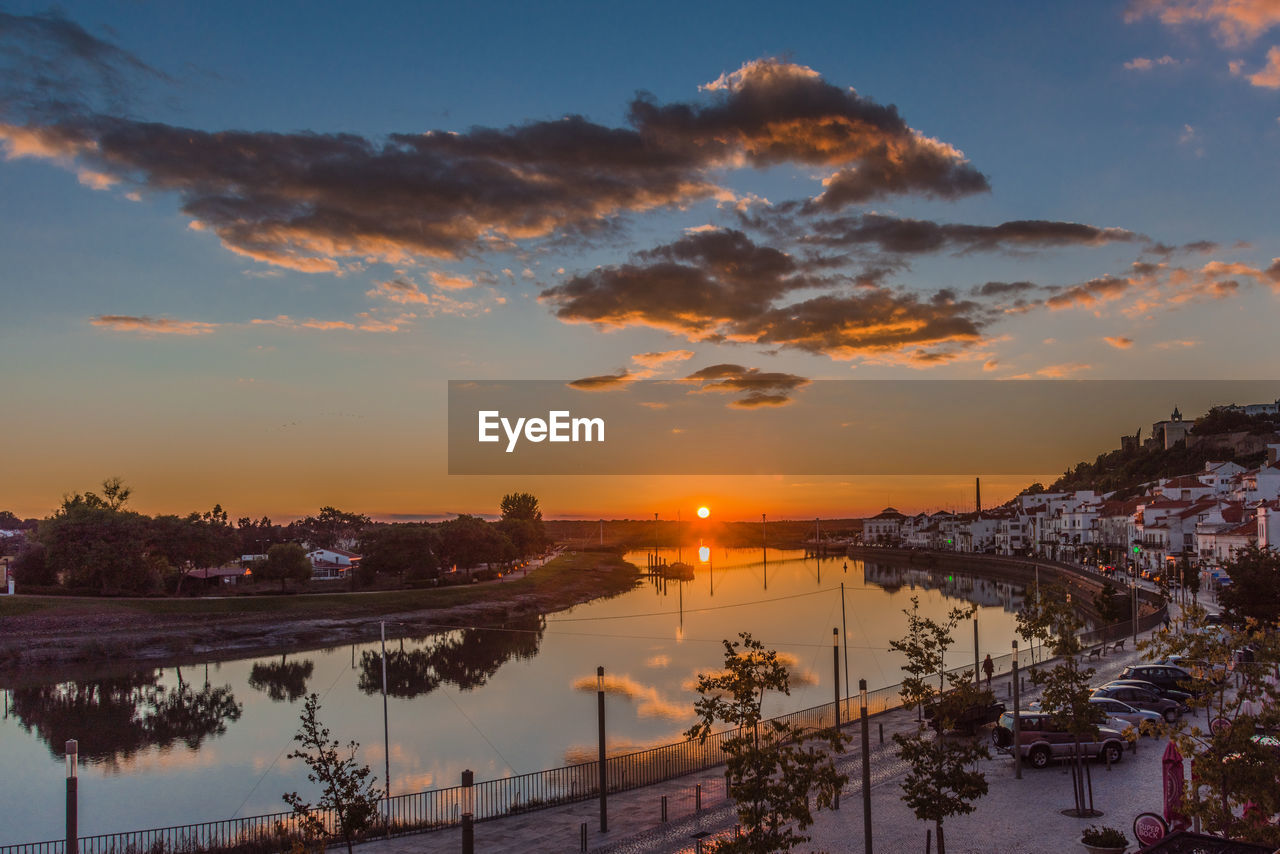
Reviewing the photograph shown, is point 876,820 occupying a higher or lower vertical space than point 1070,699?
lower

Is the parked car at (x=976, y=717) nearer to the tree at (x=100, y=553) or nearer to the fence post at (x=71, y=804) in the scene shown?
the fence post at (x=71, y=804)

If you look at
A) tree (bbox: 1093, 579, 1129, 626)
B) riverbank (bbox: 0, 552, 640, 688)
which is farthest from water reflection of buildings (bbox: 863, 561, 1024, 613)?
riverbank (bbox: 0, 552, 640, 688)

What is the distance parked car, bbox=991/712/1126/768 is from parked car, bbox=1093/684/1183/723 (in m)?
5.68

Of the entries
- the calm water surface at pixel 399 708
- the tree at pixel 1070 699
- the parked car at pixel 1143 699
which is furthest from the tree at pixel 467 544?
the tree at pixel 1070 699

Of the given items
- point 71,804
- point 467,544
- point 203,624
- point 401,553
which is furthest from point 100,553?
point 71,804

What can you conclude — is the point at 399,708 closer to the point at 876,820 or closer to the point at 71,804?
the point at 876,820

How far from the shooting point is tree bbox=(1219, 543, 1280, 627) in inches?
1806

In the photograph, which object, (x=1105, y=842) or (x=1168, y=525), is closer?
(x=1105, y=842)

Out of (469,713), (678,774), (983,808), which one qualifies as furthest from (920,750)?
(469,713)

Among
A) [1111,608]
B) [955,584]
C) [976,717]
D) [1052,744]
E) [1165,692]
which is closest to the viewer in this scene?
[1052,744]

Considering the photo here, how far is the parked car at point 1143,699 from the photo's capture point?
106ft

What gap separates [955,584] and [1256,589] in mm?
102681

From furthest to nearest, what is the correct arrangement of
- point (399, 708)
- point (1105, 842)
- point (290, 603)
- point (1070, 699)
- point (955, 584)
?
point (955, 584) → point (290, 603) → point (399, 708) → point (1070, 699) → point (1105, 842)

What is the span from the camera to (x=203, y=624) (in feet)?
262
